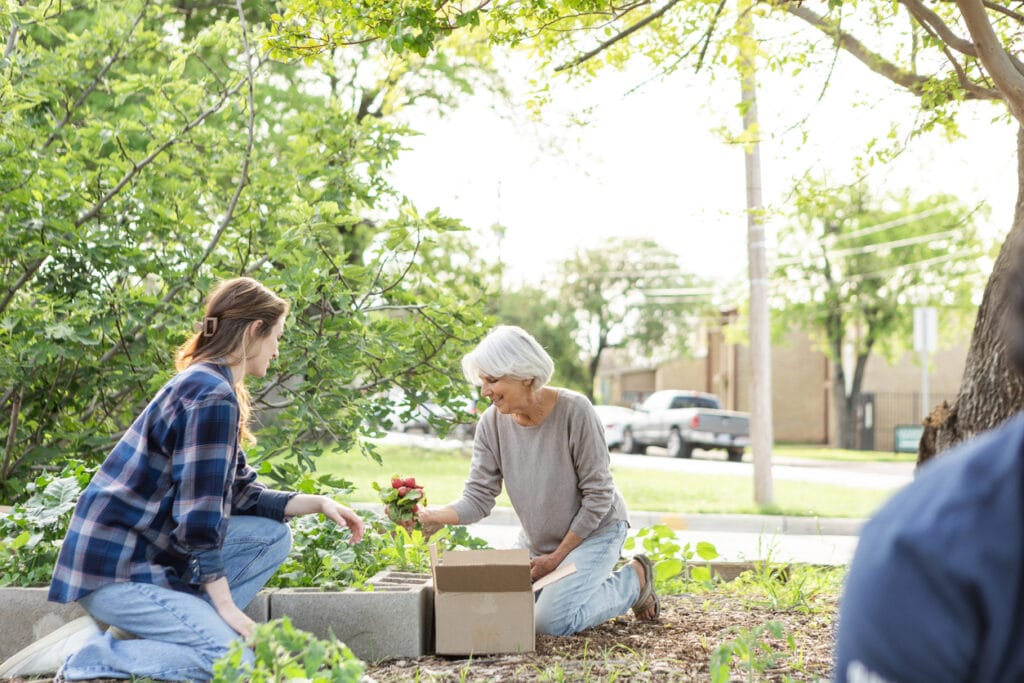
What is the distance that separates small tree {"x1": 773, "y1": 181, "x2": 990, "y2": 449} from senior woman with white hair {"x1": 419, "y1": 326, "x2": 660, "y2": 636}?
31326 millimetres

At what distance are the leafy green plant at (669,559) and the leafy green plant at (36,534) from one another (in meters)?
2.54

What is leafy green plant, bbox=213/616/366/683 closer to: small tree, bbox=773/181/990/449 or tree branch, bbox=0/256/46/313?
tree branch, bbox=0/256/46/313

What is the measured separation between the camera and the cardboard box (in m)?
4.05

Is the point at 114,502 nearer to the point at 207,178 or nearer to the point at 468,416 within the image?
the point at 468,416

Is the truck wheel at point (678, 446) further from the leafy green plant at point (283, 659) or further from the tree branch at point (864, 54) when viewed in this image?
the leafy green plant at point (283, 659)

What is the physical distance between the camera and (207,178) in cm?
659

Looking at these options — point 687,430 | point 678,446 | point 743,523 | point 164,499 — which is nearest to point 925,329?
point 687,430

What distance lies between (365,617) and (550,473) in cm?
105

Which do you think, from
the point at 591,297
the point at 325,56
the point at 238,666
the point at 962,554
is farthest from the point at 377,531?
the point at 591,297

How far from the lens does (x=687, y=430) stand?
2684 centimetres

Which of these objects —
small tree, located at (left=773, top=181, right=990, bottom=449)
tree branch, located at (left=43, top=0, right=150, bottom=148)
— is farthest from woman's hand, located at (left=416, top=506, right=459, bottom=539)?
small tree, located at (left=773, top=181, right=990, bottom=449)

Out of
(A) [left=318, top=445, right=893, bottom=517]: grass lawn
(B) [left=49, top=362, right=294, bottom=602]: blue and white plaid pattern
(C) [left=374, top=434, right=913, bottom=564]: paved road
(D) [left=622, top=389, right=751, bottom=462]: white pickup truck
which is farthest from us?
(D) [left=622, top=389, right=751, bottom=462]: white pickup truck

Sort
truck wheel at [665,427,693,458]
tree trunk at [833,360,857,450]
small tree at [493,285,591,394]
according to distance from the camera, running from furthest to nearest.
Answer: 1. small tree at [493,285,591,394]
2. tree trunk at [833,360,857,450]
3. truck wheel at [665,427,693,458]

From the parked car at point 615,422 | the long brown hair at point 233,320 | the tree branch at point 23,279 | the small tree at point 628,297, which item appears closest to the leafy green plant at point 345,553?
the long brown hair at point 233,320
